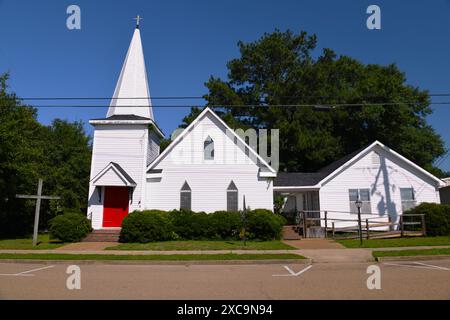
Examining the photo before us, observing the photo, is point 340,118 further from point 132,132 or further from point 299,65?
point 132,132

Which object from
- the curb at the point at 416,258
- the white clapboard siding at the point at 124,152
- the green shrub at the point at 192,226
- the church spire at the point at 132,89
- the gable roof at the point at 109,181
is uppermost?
the church spire at the point at 132,89

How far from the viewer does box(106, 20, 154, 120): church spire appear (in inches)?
948

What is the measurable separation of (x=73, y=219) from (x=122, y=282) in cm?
1164

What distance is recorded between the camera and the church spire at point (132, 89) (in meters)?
24.1

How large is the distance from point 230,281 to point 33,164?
17.4m

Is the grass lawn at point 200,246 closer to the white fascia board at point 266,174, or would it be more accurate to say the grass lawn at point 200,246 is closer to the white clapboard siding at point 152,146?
the white fascia board at point 266,174

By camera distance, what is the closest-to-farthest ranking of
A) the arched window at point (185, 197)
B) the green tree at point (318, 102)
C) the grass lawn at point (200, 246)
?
the grass lawn at point (200, 246)
the arched window at point (185, 197)
the green tree at point (318, 102)

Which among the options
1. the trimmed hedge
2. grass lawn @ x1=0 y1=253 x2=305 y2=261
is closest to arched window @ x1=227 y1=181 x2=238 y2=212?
the trimmed hedge

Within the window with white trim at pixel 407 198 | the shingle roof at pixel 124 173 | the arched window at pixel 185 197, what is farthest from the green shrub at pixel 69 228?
the window with white trim at pixel 407 198

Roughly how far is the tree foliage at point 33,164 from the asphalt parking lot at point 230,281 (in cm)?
1023

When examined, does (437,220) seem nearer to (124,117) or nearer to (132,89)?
(124,117)

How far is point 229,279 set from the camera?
9.43 meters

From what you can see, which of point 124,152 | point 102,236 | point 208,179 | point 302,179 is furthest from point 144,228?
point 302,179

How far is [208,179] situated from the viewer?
72.2 ft
